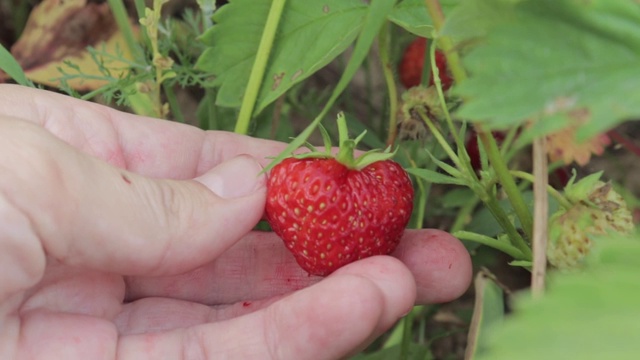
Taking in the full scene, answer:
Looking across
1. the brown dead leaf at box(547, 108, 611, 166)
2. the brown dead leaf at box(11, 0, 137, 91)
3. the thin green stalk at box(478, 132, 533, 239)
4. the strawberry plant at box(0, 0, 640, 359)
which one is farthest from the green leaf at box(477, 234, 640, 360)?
the brown dead leaf at box(11, 0, 137, 91)

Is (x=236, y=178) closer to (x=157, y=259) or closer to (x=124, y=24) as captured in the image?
(x=157, y=259)

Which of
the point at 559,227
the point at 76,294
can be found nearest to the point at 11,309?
the point at 76,294

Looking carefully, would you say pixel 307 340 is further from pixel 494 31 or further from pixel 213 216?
pixel 494 31

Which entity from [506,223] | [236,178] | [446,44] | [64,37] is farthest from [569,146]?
[64,37]

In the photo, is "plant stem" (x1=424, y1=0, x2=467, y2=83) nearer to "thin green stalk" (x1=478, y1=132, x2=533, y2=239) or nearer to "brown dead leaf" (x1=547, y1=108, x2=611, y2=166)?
"thin green stalk" (x1=478, y1=132, x2=533, y2=239)

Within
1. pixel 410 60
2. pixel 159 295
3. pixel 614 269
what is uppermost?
pixel 614 269

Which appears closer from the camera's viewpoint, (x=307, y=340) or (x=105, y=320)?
(x=307, y=340)
